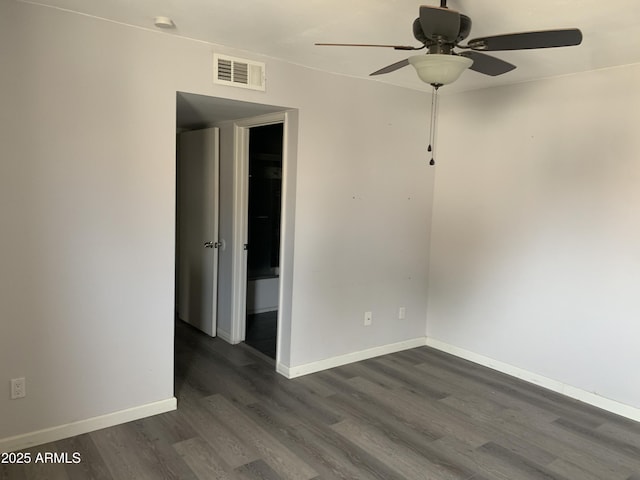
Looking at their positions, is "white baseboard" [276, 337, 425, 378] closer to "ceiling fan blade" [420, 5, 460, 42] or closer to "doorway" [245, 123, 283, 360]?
"doorway" [245, 123, 283, 360]

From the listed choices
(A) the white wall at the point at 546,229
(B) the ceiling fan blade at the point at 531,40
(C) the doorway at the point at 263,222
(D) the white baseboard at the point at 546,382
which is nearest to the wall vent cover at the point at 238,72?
(B) the ceiling fan blade at the point at 531,40

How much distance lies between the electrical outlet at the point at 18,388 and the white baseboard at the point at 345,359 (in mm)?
1832

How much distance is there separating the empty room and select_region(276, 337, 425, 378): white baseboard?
19 millimetres

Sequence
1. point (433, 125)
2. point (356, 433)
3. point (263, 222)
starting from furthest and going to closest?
point (263, 222)
point (433, 125)
point (356, 433)

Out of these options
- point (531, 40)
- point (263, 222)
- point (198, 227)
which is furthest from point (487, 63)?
point (263, 222)

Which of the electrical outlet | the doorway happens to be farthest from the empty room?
the doorway

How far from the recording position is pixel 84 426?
2.86 m

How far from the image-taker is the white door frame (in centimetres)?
375

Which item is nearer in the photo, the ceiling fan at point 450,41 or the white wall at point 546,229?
the ceiling fan at point 450,41

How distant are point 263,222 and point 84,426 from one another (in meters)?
3.36

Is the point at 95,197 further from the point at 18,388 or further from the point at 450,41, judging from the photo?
the point at 450,41

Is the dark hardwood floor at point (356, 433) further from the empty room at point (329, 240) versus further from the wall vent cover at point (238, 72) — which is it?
the wall vent cover at point (238, 72)

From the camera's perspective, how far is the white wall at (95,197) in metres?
2.54

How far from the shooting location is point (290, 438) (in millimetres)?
2922
